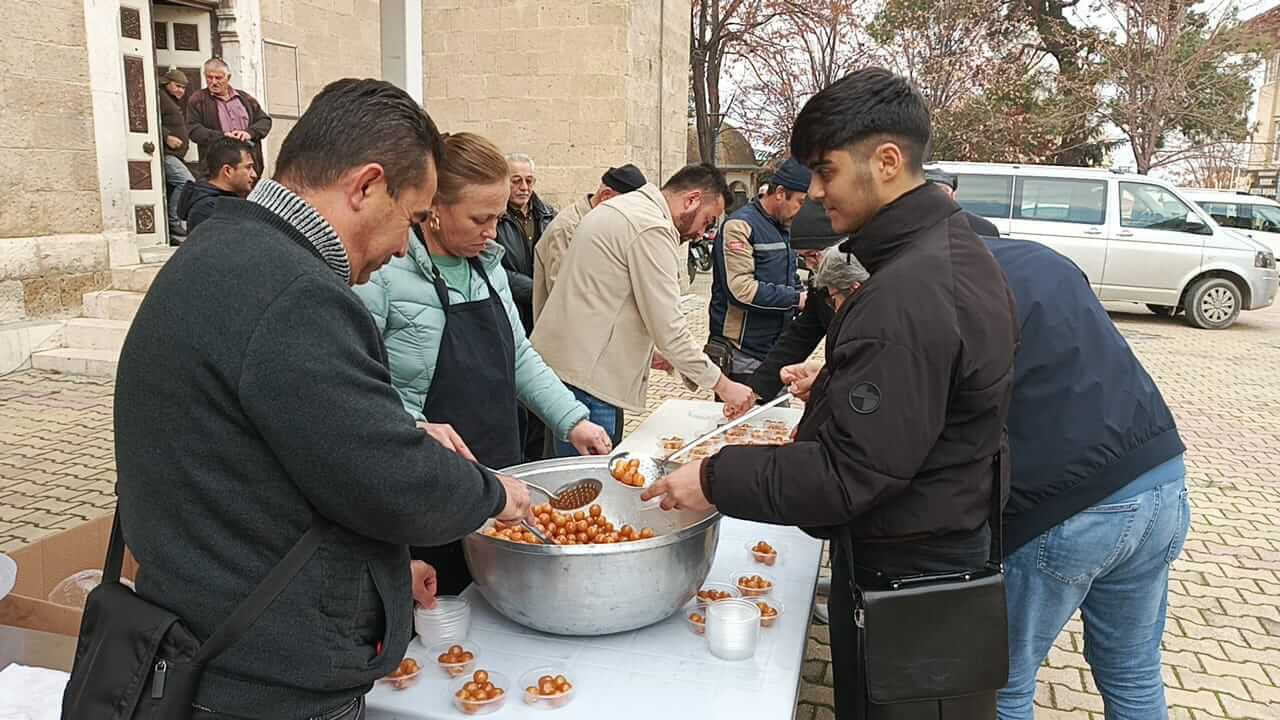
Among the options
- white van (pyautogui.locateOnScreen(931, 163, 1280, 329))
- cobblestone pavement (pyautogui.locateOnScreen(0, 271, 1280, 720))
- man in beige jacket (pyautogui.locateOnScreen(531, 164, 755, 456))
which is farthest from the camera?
white van (pyautogui.locateOnScreen(931, 163, 1280, 329))

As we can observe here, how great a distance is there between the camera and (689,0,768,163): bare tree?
2472 centimetres

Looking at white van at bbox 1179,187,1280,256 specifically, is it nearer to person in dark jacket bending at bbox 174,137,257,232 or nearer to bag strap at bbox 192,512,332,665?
person in dark jacket bending at bbox 174,137,257,232

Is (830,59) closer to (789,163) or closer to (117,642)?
(789,163)

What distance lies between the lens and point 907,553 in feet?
6.17

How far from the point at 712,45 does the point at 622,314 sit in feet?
74.8

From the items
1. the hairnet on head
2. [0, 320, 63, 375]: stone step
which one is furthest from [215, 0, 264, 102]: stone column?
the hairnet on head

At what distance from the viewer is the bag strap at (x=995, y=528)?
187cm

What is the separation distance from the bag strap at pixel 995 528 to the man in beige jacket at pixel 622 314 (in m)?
1.78

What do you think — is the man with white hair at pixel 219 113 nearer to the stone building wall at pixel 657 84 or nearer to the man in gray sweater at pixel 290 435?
the stone building wall at pixel 657 84

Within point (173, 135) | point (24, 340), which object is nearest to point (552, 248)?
point (24, 340)

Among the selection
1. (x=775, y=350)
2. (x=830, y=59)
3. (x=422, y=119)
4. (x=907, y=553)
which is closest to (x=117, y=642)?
(x=422, y=119)

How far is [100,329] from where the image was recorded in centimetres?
777

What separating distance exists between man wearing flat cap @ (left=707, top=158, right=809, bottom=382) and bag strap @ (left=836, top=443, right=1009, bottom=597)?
10.3 ft

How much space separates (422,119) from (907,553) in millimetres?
1248
